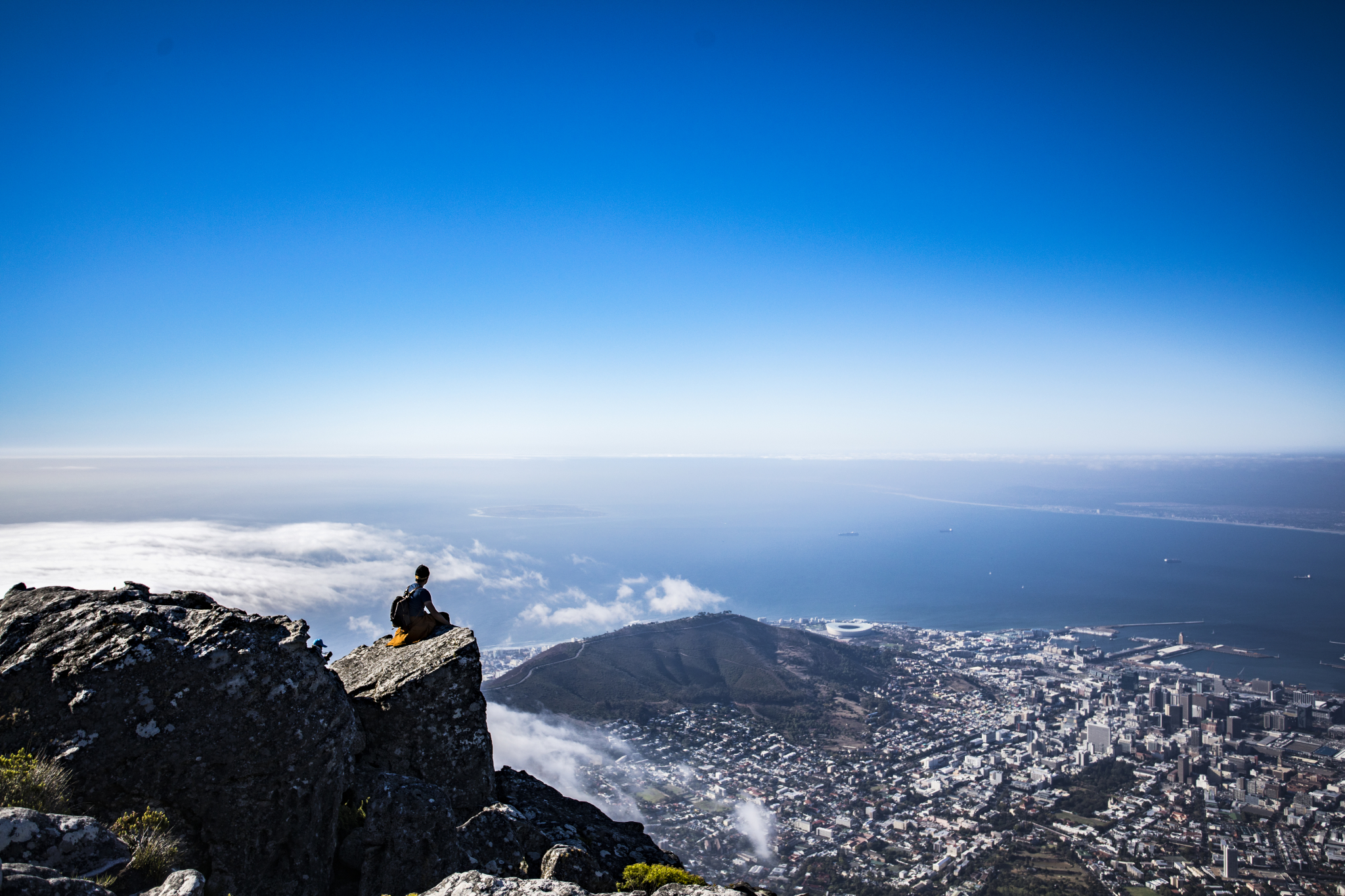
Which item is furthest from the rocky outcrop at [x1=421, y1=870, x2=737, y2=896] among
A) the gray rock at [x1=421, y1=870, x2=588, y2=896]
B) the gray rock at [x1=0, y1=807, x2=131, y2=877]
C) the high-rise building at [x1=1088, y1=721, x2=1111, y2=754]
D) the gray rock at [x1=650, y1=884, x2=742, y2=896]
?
the high-rise building at [x1=1088, y1=721, x2=1111, y2=754]

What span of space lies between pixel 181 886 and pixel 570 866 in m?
3.38

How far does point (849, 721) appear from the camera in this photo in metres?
45.0

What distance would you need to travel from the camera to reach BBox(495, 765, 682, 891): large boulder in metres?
6.67

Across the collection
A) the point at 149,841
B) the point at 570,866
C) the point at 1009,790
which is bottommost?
the point at 1009,790

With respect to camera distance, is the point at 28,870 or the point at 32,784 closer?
the point at 28,870

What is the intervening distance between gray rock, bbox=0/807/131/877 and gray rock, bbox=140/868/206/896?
1.31ft

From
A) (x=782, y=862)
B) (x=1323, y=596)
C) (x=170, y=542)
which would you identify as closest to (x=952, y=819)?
(x=782, y=862)

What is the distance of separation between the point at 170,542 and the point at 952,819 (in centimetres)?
5285

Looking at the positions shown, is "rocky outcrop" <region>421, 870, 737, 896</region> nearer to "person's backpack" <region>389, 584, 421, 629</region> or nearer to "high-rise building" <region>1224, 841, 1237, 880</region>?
"person's backpack" <region>389, 584, 421, 629</region>

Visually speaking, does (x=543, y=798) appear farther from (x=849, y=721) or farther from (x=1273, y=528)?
(x=1273, y=528)

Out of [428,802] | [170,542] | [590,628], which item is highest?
[428,802]

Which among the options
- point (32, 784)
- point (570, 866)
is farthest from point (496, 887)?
point (32, 784)

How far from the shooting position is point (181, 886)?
379 centimetres

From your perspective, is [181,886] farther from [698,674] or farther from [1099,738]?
[698,674]
